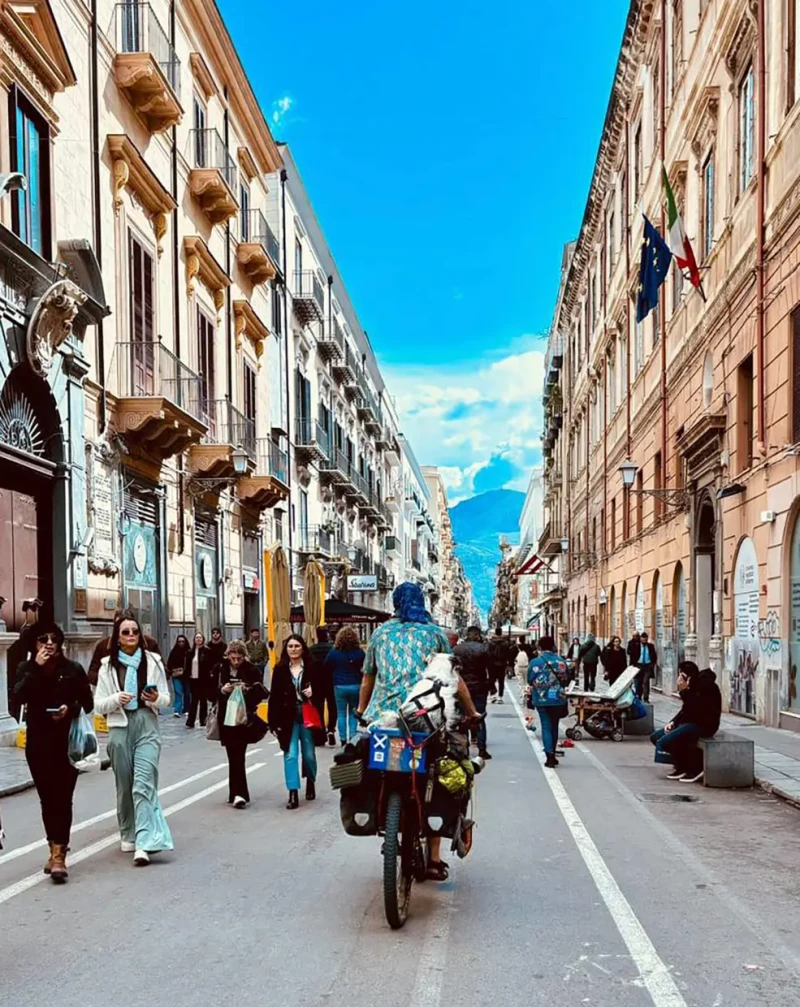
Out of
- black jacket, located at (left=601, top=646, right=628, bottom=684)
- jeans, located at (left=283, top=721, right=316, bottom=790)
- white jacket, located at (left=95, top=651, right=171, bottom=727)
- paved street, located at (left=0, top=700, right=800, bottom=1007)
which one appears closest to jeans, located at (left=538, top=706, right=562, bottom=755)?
paved street, located at (left=0, top=700, right=800, bottom=1007)

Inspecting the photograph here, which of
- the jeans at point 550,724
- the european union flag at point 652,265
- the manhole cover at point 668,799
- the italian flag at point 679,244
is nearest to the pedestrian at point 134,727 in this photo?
the manhole cover at point 668,799

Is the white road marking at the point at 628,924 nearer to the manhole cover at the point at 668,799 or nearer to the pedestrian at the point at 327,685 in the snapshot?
the manhole cover at the point at 668,799

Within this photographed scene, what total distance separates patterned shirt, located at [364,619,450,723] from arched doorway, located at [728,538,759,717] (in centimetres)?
1306

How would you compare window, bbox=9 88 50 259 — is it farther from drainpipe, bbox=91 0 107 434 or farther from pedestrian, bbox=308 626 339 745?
pedestrian, bbox=308 626 339 745

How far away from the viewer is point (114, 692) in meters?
7.46

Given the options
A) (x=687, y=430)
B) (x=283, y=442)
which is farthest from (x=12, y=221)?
(x=283, y=442)

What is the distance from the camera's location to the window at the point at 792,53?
16156 mm

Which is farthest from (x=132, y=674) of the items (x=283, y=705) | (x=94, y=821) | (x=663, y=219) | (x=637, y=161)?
(x=637, y=161)

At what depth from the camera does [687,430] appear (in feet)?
77.6

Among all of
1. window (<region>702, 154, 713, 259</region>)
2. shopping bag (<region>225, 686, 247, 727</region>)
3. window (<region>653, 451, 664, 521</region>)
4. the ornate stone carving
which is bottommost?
shopping bag (<region>225, 686, 247, 727</region>)

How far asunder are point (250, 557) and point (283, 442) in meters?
6.38

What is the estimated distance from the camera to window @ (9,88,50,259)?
15.6 metres

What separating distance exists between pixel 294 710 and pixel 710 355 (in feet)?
48.6

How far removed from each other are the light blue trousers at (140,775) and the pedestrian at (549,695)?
6442mm
